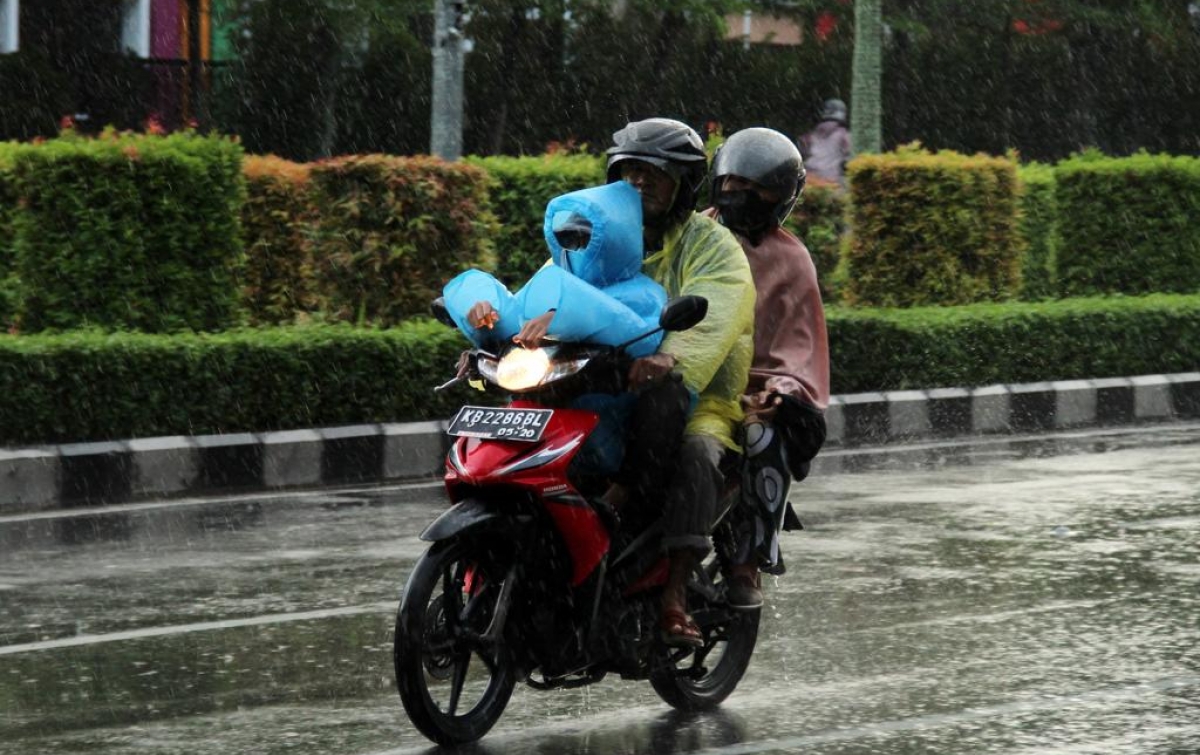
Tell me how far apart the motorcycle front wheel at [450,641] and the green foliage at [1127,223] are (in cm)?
1255

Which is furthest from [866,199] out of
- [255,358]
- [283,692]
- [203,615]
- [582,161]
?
[283,692]

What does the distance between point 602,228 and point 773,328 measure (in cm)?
84

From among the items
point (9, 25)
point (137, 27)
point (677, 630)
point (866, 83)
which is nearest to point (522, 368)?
point (677, 630)

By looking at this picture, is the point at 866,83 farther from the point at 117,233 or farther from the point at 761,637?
the point at 761,637

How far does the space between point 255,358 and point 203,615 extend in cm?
412

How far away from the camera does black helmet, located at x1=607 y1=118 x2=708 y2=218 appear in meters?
6.14

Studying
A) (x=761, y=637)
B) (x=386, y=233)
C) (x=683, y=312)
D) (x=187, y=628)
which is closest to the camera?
(x=683, y=312)

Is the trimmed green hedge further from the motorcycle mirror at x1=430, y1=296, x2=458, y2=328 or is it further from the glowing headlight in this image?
the glowing headlight

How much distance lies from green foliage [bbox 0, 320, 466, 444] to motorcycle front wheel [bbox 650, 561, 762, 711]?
5.40 metres

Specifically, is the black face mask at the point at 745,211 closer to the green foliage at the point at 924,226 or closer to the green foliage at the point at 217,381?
the green foliage at the point at 217,381

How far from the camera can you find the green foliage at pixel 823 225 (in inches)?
651

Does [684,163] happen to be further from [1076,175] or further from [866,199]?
[1076,175]

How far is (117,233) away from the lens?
12.9 m

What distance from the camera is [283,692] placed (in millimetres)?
6809
